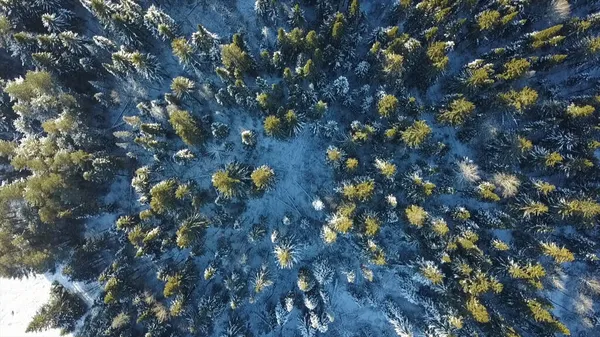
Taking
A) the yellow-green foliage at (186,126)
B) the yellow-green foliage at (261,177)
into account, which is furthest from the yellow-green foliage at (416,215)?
the yellow-green foliage at (186,126)

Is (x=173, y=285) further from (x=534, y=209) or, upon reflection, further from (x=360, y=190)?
(x=534, y=209)

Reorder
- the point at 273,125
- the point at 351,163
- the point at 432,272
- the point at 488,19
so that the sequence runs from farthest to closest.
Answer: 1. the point at 488,19
2. the point at 432,272
3. the point at 351,163
4. the point at 273,125

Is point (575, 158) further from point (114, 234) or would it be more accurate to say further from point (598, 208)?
point (114, 234)

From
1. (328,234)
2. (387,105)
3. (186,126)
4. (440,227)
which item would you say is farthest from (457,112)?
(186,126)

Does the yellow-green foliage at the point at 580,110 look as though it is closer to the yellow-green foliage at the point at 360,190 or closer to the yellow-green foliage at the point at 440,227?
the yellow-green foliage at the point at 440,227

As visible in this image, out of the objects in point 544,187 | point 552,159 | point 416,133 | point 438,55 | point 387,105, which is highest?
point 438,55
